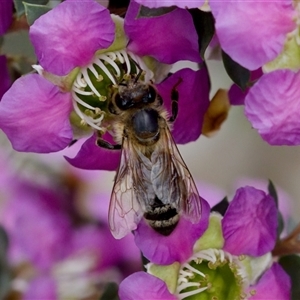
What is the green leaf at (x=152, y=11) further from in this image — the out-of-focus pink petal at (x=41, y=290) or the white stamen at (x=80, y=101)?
the out-of-focus pink petal at (x=41, y=290)

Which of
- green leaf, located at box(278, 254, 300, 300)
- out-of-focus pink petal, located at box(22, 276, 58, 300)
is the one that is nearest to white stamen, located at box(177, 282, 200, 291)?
green leaf, located at box(278, 254, 300, 300)

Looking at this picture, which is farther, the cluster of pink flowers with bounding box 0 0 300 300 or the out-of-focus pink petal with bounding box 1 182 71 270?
the out-of-focus pink petal with bounding box 1 182 71 270

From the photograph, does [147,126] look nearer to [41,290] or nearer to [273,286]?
[273,286]

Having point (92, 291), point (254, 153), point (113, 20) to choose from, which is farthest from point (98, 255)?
point (254, 153)

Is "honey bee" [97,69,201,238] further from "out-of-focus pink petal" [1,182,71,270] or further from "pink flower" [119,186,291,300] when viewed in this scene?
"out-of-focus pink petal" [1,182,71,270]

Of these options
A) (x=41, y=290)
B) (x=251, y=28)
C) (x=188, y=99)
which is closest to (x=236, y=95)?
(x=188, y=99)

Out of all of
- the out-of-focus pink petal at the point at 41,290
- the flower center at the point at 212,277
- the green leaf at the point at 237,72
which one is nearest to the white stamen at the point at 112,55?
the green leaf at the point at 237,72

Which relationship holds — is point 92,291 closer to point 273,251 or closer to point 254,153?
point 273,251
